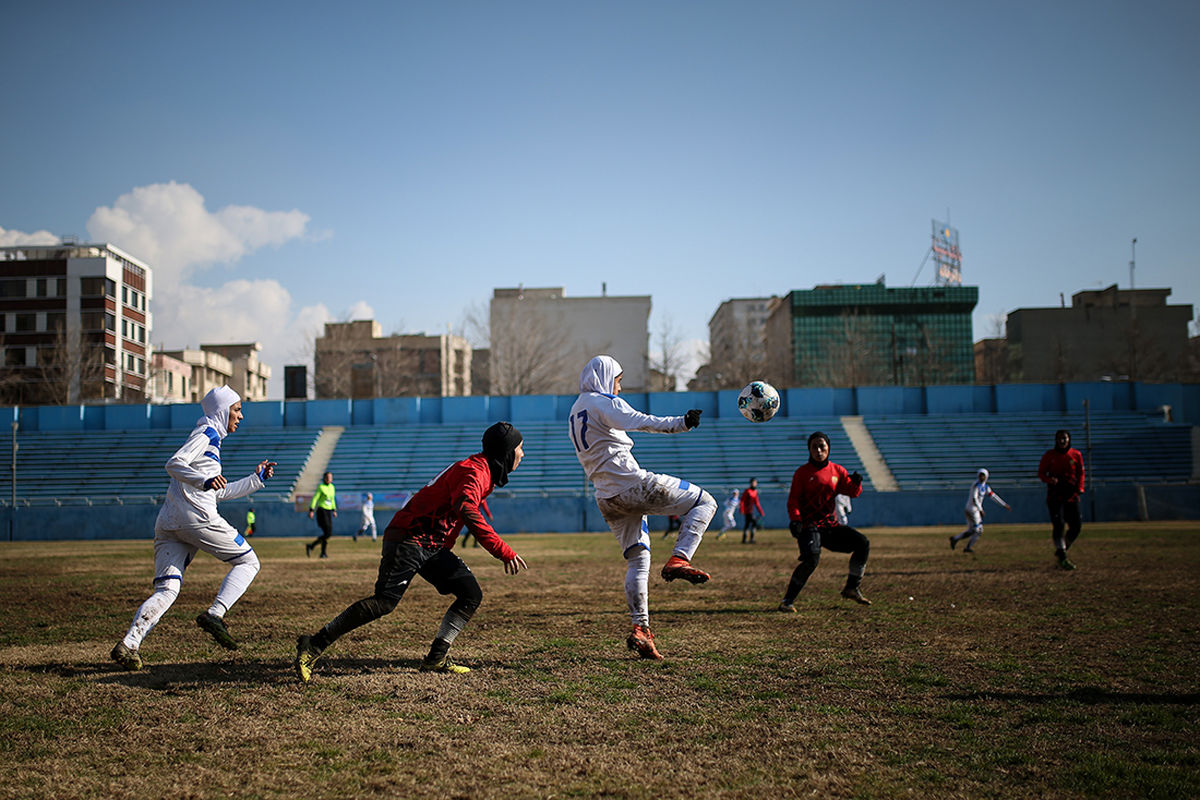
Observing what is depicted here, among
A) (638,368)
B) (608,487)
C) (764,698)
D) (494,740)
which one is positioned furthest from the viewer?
(638,368)

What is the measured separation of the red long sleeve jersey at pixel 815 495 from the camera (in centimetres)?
1056

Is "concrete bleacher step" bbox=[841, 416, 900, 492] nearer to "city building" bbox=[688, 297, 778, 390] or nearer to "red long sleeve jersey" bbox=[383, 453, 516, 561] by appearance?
"city building" bbox=[688, 297, 778, 390]

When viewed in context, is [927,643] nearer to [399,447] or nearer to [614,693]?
[614,693]

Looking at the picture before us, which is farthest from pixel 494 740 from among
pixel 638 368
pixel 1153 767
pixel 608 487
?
pixel 638 368

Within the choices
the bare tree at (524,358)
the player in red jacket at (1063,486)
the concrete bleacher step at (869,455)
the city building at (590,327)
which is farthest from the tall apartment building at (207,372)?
the player in red jacket at (1063,486)

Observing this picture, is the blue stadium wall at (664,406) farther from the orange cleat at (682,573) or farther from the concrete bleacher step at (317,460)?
the orange cleat at (682,573)

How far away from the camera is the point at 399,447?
1665 inches

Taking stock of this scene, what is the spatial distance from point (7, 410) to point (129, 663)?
46.5m

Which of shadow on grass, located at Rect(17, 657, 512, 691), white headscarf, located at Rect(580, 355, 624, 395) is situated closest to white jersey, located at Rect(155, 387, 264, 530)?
shadow on grass, located at Rect(17, 657, 512, 691)

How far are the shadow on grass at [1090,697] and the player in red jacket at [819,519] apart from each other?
435cm

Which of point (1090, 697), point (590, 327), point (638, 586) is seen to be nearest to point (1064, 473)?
point (1090, 697)

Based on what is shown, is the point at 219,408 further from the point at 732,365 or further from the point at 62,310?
the point at 62,310

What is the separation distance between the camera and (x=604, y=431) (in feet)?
24.9

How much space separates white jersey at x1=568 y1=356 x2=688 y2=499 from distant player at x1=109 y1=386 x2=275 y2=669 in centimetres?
278
